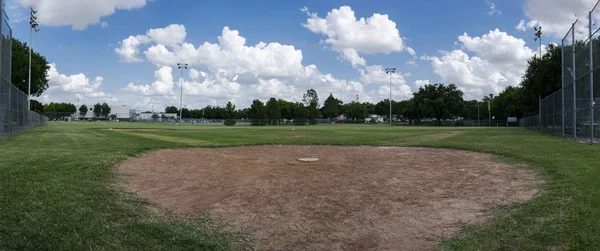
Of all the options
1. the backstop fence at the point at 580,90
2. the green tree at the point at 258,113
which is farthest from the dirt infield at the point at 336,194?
the green tree at the point at 258,113

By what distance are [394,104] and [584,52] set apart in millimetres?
155278

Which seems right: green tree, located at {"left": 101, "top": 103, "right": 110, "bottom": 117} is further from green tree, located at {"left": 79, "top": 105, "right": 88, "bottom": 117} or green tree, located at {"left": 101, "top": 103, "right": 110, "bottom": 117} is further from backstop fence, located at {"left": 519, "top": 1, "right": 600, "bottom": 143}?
backstop fence, located at {"left": 519, "top": 1, "right": 600, "bottom": 143}

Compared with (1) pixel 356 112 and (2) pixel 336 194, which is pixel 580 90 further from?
(1) pixel 356 112

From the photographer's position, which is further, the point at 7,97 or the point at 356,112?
the point at 356,112

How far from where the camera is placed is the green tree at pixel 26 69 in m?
49.4

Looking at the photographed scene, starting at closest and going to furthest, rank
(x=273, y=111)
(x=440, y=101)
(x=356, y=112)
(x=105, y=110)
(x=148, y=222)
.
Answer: (x=148, y=222), (x=273, y=111), (x=440, y=101), (x=356, y=112), (x=105, y=110)

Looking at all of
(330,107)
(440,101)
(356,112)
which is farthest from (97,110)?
(440,101)

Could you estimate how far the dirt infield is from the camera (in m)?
6.00

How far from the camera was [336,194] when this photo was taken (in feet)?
27.0

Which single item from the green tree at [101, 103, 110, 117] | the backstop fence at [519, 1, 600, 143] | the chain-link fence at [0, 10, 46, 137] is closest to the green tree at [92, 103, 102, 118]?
the green tree at [101, 103, 110, 117]

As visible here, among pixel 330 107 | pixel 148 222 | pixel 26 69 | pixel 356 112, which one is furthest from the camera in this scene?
pixel 356 112

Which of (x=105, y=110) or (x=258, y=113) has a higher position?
(x=105, y=110)

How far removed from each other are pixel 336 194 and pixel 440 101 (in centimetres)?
10779

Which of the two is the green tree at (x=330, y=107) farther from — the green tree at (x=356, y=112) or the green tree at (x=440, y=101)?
the green tree at (x=440, y=101)
